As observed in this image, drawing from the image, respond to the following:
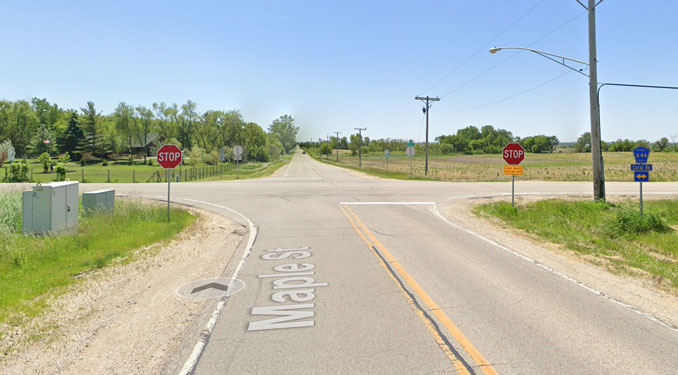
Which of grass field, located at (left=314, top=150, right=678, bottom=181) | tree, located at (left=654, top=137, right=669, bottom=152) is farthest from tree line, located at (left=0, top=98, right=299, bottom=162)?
tree, located at (left=654, top=137, right=669, bottom=152)

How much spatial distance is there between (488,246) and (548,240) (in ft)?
8.67

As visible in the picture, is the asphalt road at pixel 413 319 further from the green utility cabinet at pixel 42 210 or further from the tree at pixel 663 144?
the tree at pixel 663 144

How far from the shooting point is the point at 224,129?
10162cm

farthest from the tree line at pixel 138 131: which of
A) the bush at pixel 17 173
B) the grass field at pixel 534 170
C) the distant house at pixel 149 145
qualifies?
the bush at pixel 17 173

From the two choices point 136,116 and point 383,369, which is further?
point 136,116

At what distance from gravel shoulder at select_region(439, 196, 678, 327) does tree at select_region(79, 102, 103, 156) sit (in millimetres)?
91130

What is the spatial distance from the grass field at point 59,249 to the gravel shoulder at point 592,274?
28.2ft

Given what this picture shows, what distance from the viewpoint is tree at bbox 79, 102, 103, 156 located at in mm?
85750

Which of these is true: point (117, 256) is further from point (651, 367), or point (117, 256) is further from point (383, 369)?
point (651, 367)

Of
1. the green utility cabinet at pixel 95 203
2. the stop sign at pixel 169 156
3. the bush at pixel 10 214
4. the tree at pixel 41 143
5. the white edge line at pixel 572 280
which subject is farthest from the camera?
the tree at pixel 41 143

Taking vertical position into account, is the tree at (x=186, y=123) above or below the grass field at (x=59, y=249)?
above

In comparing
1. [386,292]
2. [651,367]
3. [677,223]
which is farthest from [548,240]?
[677,223]

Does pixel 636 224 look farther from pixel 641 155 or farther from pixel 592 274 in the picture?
pixel 592 274

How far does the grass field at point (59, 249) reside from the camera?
21.1 feet
